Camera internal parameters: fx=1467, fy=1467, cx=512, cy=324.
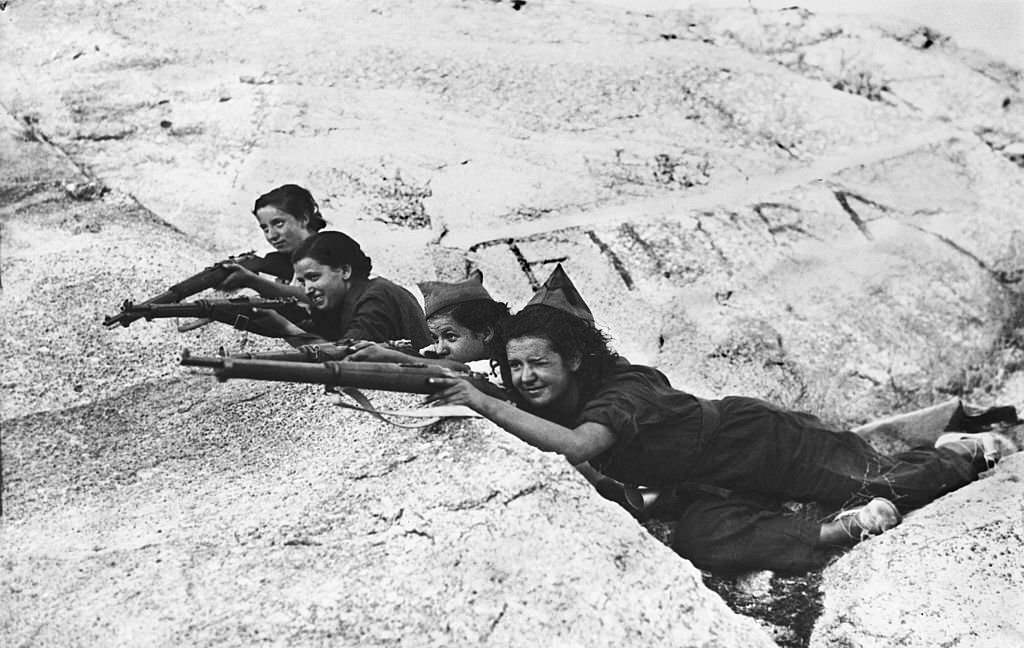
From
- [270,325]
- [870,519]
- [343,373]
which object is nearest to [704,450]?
[870,519]

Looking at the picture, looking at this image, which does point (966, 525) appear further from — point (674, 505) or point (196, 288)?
point (196, 288)

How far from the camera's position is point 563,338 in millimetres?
6562

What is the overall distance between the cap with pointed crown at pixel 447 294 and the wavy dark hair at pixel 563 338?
0.28m

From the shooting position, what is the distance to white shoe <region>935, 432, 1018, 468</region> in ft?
23.0

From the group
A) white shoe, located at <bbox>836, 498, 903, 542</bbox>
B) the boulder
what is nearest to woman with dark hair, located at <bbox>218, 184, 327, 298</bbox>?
white shoe, located at <bbox>836, 498, 903, 542</bbox>

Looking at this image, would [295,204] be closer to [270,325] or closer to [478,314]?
[270,325]

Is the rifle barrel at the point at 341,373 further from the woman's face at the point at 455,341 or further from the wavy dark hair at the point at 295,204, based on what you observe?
the wavy dark hair at the point at 295,204

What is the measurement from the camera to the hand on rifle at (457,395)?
6066 mm

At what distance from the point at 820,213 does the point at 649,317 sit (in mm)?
1483

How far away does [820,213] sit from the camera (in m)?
8.45

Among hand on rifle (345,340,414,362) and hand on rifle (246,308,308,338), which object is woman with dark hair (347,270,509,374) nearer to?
hand on rifle (345,340,414,362)

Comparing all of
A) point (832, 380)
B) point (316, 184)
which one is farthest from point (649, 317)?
point (316, 184)

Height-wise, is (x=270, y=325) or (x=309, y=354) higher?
(x=309, y=354)

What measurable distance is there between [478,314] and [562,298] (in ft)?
1.32
